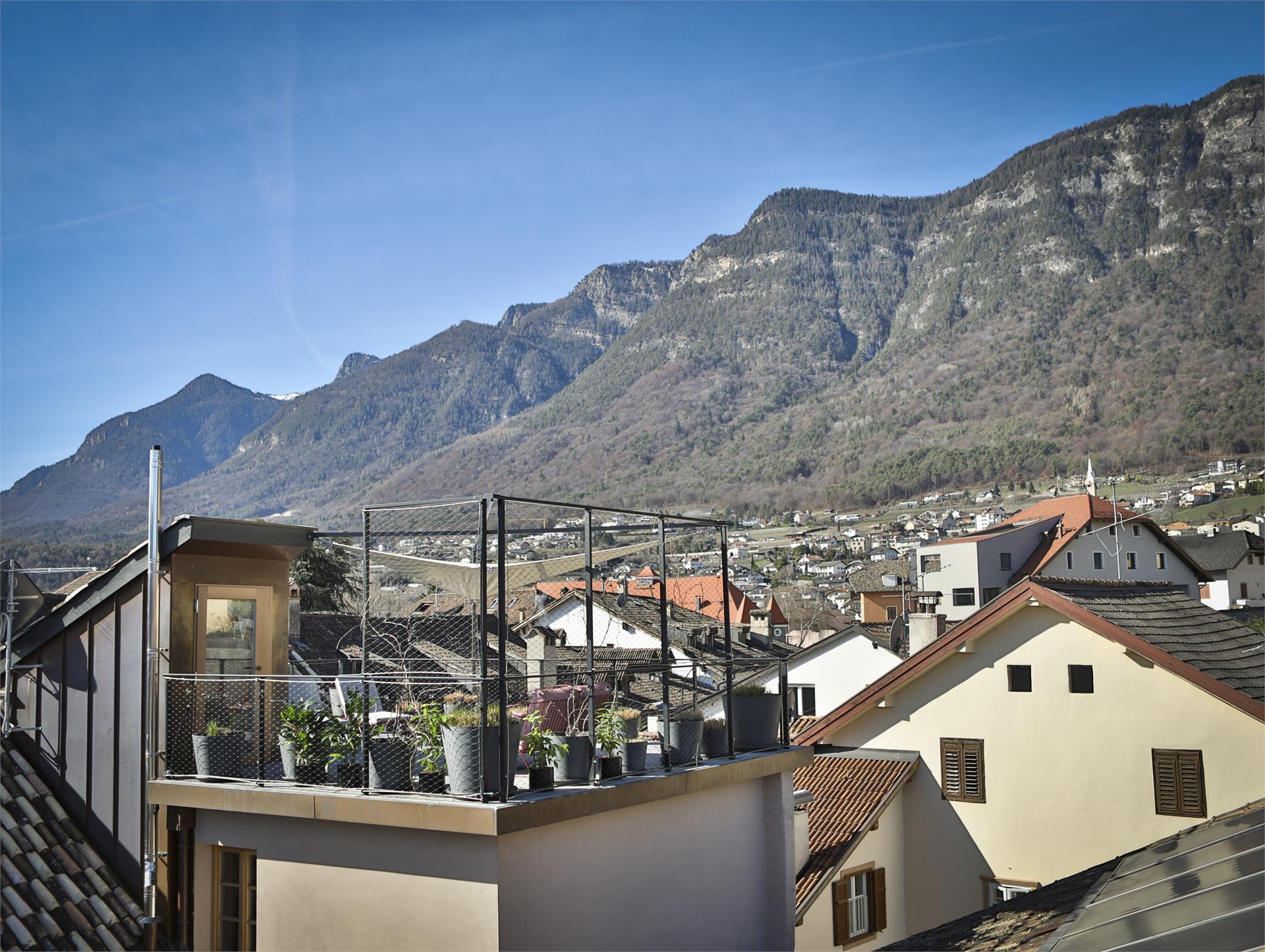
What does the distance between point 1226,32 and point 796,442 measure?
6332 cm

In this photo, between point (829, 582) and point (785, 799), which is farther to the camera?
point (829, 582)

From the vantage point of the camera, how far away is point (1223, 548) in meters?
74.1

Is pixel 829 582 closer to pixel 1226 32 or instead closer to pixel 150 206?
pixel 150 206

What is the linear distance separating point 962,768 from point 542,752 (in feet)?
41.5

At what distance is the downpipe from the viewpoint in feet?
26.5

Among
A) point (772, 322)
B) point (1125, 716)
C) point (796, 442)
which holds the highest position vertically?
point (772, 322)

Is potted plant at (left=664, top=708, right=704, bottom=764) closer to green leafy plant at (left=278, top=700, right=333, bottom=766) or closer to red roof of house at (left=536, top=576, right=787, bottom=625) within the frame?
green leafy plant at (left=278, top=700, right=333, bottom=766)

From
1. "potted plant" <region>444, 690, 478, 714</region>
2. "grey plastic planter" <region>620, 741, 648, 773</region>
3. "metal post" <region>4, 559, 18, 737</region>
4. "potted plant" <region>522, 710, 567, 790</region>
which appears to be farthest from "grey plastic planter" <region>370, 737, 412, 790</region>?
"metal post" <region>4, 559, 18, 737</region>

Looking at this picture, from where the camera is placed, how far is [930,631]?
22312 mm

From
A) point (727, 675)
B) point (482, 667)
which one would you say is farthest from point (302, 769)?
point (727, 675)

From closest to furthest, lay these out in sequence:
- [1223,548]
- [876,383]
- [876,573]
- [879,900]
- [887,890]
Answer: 1. [879,900]
2. [887,890]
3. [1223,548]
4. [876,573]
5. [876,383]

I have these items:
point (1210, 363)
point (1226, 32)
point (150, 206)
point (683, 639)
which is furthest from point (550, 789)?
point (1210, 363)

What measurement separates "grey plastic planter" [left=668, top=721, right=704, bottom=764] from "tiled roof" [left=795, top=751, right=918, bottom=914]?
733 centimetres

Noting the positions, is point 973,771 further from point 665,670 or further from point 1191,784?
point 665,670
